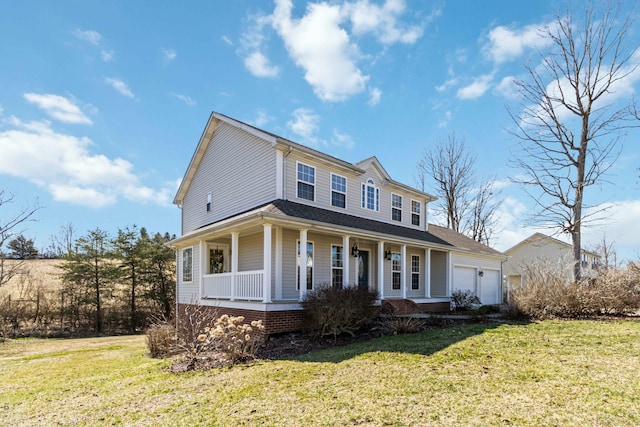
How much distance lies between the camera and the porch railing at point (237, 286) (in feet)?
35.8

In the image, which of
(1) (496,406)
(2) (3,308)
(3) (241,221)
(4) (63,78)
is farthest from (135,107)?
(1) (496,406)

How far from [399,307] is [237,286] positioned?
19.1 feet

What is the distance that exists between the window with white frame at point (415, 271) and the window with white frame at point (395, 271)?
1.33m

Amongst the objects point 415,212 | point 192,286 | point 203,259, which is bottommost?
point 192,286

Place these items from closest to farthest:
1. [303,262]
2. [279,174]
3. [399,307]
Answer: [303,262]
[279,174]
[399,307]

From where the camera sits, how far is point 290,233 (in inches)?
491

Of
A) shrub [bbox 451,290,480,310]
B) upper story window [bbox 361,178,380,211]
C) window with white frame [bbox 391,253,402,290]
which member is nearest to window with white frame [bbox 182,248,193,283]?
upper story window [bbox 361,178,380,211]

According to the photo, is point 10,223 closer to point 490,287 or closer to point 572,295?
point 572,295

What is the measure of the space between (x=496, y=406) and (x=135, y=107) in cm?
1545

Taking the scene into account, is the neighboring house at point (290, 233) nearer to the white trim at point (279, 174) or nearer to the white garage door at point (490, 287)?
the white trim at point (279, 174)

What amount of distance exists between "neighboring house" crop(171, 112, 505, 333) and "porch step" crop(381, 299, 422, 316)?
0.40 metres

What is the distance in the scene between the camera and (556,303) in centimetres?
1247

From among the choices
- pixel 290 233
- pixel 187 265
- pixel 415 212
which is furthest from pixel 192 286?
pixel 415 212

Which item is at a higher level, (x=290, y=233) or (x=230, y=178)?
(x=230, y=178)
